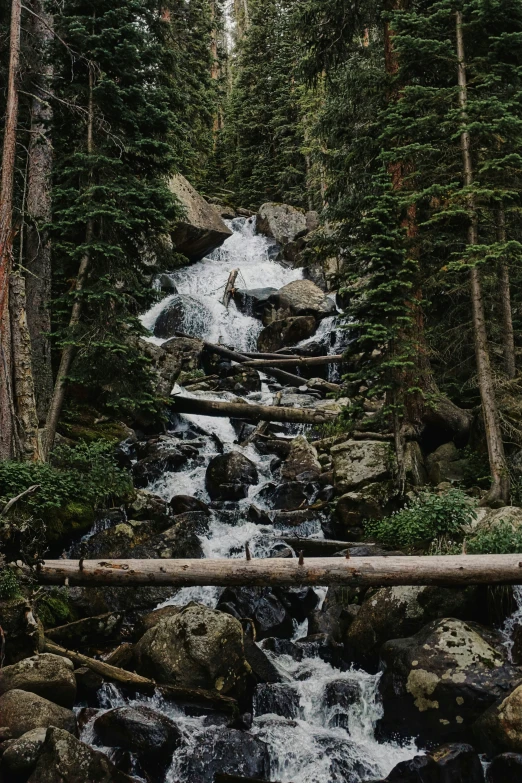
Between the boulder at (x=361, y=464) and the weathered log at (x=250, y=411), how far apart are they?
3204mm

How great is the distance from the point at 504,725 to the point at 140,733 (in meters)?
4.08

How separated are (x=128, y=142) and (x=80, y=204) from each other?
6.16 feet

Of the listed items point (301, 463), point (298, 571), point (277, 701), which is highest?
point (301, 463)

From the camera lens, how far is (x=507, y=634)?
807cm

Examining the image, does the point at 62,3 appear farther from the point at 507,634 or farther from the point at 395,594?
the point at 507,634

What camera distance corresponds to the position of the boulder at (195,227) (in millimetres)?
28875

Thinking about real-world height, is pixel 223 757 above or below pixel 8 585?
below

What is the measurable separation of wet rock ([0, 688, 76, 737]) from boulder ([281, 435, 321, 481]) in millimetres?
8353

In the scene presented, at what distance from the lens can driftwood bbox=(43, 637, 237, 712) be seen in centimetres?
762

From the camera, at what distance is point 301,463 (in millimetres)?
14688

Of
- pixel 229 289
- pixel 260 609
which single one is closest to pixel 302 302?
pixel 229 289

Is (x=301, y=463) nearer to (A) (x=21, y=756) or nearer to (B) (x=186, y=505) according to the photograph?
(B) (x=186, y=505)

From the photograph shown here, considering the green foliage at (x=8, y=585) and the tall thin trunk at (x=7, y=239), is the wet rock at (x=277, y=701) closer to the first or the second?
the green foliage at (x=8, y=585)

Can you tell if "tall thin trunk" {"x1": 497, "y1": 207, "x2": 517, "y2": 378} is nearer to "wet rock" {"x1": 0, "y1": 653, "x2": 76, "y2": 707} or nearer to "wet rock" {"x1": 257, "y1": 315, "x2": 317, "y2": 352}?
"wet rock" {"x1": 0, "y1": 653, "x2": 76, "y2": 707}
